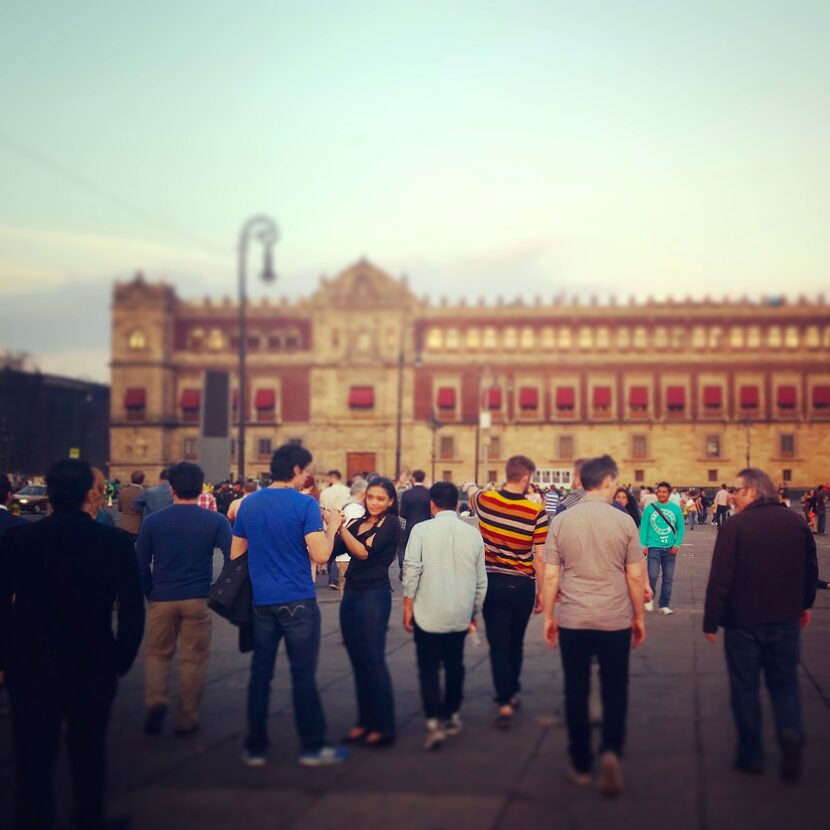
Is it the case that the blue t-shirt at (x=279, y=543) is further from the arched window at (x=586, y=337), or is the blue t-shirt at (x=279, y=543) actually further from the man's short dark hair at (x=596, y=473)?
the arched window at (x=586, y=337)

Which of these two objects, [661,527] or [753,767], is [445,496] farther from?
[661,527]

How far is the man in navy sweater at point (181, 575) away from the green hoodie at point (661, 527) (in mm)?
6968

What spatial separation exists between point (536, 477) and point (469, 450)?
465 centimetres

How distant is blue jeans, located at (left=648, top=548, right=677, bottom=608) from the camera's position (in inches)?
512

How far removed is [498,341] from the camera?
6844 cm

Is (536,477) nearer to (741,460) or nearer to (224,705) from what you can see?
(741,460)

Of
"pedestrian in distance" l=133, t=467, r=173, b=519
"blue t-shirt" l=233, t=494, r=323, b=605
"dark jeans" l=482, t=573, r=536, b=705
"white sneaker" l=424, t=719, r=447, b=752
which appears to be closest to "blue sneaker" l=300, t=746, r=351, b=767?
"white sneaker" l=424, t=719, r=447, b=752

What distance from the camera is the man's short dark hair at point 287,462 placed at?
22.0 feet

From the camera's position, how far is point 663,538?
13.1 metres

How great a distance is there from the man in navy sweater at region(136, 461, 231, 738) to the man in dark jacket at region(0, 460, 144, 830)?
7.22ft

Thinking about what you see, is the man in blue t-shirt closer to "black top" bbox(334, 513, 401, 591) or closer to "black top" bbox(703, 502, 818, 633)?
"black top" bbox(334, 513, 401, 591)

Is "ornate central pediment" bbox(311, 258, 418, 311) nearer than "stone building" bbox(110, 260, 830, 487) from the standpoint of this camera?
No

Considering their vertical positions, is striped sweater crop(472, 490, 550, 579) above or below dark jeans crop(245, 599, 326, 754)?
above

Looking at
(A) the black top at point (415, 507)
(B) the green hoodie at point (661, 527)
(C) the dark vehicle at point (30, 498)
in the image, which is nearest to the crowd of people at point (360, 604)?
(B) the green hoodie at point (661, 527)
